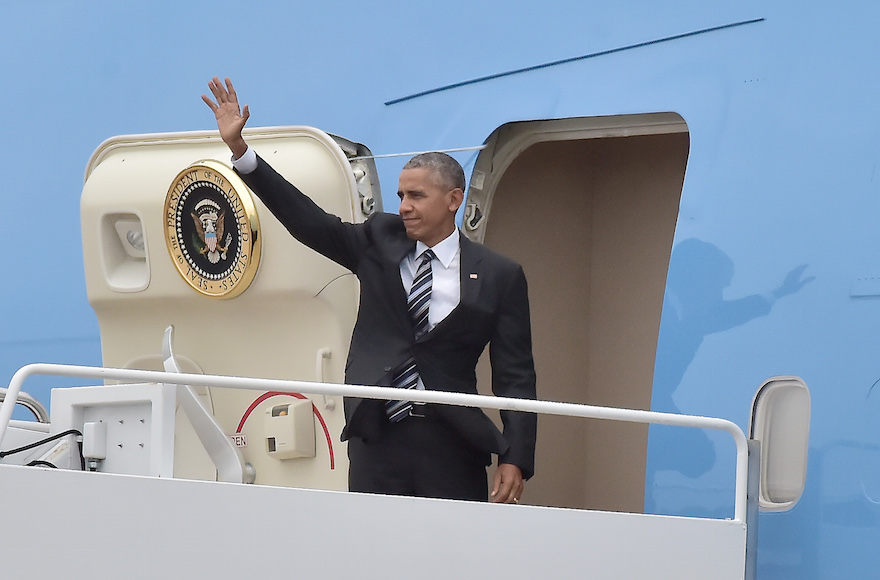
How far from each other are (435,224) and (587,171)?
233 cm

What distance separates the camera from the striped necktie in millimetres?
3701

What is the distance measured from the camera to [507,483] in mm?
3633

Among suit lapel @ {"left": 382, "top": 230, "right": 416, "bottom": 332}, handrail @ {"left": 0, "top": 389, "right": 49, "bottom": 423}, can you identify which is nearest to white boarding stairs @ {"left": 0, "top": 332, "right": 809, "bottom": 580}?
suit lapel @ {"left": 382, "top": 230, "right": 416, "bottom": 332}

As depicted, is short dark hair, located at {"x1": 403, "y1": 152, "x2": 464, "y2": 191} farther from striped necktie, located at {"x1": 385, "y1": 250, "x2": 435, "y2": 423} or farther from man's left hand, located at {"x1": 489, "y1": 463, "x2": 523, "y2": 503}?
man's left hand, located at {"x1": 489, "y1": 463, "x2": 523, "y2": 503}

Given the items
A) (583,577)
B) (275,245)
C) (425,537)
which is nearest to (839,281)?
(583,577)

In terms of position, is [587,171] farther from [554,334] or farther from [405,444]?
[405,444]

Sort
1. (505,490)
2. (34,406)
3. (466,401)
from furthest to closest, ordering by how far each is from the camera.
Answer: (34,406) → (505,490) → (466,401)

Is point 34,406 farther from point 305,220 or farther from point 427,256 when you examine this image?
point 427,256

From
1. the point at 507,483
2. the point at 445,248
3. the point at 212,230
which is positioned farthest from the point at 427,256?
the point at 212,230

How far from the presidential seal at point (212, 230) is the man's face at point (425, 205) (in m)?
0.92

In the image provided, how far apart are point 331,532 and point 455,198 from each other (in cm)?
122

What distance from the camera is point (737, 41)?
3.90 m

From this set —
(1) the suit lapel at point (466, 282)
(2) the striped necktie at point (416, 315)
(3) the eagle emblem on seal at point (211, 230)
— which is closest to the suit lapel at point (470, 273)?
(1) the suit lapel at point (466, 282)

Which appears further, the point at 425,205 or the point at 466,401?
the point at 425,205
